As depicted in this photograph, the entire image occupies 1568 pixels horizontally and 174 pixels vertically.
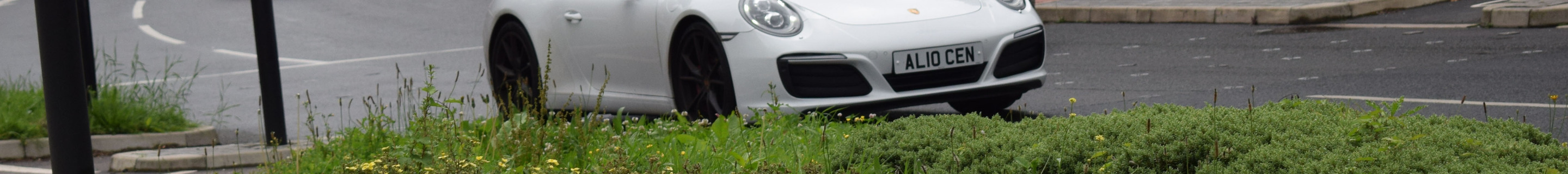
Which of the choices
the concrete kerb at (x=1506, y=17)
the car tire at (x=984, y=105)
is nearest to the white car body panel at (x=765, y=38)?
the car tire at (x=984, y=105)

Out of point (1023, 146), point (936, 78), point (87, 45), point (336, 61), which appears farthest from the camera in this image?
point (336, 61)

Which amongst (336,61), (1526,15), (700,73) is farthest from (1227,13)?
(700,73)

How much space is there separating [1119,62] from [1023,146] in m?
6.06

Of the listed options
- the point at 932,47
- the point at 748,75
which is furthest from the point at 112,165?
the point at 932,47

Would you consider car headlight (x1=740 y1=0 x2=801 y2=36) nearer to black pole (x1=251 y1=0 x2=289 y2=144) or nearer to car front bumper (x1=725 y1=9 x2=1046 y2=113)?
car front bumper (x1=725 y1=9 x2=1046 y2=113)

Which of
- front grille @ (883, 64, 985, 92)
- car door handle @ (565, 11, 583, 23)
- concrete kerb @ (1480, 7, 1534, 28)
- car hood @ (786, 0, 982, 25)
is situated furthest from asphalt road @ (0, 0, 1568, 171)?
car door handle @ (565, 11, 583, 23)

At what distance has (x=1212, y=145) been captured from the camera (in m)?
3.21

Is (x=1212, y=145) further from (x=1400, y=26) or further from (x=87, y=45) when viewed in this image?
(x=1400, y=26)

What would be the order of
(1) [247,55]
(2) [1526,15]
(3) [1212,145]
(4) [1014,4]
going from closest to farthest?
(3) [1212,145] → (4) [1014,4] → (2) [1526,15] → (1) [247,55]

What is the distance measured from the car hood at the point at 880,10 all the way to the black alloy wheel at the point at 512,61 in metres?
1.22

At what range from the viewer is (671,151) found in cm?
405

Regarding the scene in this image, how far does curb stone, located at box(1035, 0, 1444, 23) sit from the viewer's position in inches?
474

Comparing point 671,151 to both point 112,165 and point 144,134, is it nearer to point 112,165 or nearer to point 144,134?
point 112,165

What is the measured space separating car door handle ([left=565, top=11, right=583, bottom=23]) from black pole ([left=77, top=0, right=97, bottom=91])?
177 centimetres
